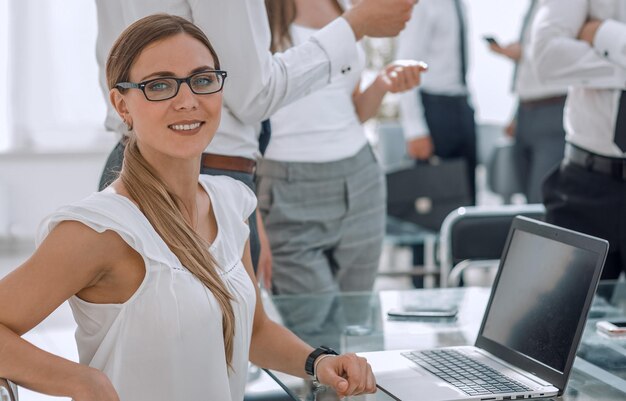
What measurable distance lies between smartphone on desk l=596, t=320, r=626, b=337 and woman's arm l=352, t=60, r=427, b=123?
26.6 inches

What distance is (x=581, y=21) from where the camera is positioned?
246cm

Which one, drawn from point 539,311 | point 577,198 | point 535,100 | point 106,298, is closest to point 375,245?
point 577,198

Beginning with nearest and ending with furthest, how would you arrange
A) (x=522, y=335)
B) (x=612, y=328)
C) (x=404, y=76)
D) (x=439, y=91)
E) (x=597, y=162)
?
(x=522, y=335)
(x=612, y=328)
(x=404, y=76)
(x=597, y=162)
(x=439, y=91)

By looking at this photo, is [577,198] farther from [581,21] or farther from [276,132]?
[276,132]

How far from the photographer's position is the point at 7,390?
1.27 metres

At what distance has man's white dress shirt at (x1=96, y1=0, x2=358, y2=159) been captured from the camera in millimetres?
1727

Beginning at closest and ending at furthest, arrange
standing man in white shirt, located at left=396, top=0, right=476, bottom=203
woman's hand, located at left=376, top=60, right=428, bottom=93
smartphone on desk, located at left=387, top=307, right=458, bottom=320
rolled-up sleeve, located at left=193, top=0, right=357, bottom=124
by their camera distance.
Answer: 1. rolled-up sleeve, located at left=193, top=0, right=357, bottom=124
2. smartphone on desk, located at left=387, top=307, right=458, bottom=320
3. woman's hand, located at left=376, top=60, right=428, bottom=93
4. standing man in white shirt, located at left=396, top=0, right=476, bottom=203

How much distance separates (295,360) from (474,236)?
6.03 ft

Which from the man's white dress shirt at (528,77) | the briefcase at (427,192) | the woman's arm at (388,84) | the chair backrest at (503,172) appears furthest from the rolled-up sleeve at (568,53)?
the chair backrest at (503,172)

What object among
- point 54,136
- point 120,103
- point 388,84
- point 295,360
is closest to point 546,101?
point 388,84

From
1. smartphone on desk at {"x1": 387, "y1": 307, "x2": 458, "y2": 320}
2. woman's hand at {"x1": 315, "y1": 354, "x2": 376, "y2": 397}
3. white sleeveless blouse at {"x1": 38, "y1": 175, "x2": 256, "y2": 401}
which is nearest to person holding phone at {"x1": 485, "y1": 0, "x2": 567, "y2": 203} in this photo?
smartphone on desk at {"x1": 387, "y1": 307, "x2": 458, "y2": 320}

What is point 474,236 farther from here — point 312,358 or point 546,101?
point 312,358

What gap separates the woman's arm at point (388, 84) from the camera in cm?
224

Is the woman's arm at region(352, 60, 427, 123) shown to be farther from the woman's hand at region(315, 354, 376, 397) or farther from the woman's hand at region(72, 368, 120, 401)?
the woman's hand at region(72, 368, 120, 401)
